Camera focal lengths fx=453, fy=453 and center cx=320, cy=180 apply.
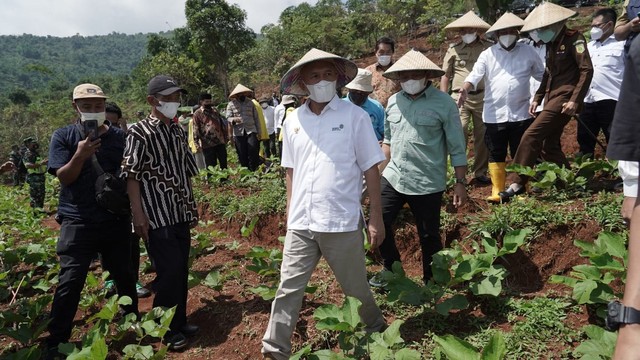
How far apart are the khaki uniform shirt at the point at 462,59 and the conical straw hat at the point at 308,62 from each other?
2757 mm

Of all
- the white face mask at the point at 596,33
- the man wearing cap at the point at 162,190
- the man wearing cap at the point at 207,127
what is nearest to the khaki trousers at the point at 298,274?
the man wearing cap at the point at 162,190

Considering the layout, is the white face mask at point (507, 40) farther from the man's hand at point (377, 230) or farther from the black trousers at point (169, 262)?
the black trousers at point (169, 262)

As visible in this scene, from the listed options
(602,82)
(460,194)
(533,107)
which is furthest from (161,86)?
(602,82)

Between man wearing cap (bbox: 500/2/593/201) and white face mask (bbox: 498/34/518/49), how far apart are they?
0.15 m

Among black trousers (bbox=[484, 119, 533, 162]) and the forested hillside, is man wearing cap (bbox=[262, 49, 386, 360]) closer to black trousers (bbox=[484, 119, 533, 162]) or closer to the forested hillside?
black trousers (bbox=[484, 119, 533, 162])

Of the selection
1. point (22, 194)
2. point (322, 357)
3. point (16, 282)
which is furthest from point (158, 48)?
point (322, 357)

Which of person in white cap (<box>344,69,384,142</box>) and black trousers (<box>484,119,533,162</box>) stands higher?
person in white cap (<box>344,69,384,142</box>)

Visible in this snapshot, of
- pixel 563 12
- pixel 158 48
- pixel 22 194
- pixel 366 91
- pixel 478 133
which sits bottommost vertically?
pixel 22 194

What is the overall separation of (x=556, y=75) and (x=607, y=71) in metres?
1.33

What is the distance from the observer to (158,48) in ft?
131

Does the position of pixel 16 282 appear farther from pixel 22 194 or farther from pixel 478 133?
pixel 22 194

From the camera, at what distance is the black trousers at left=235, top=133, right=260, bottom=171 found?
27.4ft

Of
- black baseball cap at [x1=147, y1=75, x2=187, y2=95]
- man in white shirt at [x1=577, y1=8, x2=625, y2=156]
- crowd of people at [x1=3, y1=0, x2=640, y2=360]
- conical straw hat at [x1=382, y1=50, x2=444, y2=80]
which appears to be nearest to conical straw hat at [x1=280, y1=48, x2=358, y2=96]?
crowd of people at [x1=3, y1=0, x2=640, y2=360]

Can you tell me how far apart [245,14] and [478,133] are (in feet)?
89.3
